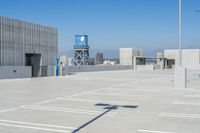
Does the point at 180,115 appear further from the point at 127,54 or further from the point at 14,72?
the point at 127,54

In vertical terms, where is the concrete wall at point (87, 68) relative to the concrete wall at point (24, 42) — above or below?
below

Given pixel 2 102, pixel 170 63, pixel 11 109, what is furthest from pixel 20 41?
pixel 170 63

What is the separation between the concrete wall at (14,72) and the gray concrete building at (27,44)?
0.70 metres

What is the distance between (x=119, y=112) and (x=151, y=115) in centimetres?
114

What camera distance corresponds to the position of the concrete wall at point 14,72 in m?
30.5

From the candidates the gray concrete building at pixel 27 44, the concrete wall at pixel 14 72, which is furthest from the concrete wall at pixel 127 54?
the concrete wall at pixel 14 72

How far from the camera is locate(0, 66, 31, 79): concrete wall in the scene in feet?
100

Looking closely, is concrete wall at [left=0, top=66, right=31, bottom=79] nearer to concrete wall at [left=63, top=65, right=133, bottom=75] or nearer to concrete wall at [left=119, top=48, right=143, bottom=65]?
concrete wall at [left=63, top=65, right=133, bottom=75]

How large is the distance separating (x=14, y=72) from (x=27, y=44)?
179 inches

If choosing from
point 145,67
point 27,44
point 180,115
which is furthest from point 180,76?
point 145,67

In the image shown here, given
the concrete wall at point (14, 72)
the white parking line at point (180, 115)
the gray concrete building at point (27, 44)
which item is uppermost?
the gray concrete building at point (27, 44)

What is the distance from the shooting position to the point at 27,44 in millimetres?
35312

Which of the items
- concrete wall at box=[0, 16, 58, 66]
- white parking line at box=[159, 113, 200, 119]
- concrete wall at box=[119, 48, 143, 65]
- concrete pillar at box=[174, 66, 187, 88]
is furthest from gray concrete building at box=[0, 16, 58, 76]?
concrete wall at box=[119, 48, 143, 65]

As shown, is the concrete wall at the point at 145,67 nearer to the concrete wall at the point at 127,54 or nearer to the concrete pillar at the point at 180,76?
the concrete wall at the point at 127,54
